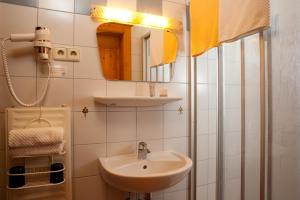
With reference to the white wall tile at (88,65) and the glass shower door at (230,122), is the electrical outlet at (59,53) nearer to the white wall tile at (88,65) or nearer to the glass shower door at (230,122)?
the white wall tile at (88,65)

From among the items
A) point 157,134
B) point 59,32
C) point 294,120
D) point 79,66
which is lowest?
point 157,134

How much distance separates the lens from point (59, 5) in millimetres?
1300

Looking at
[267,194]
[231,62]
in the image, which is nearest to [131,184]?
[267,194]

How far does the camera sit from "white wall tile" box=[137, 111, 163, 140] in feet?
5.04

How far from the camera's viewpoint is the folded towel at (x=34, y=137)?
3.44ft

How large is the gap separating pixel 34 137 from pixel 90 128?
1.20 feet

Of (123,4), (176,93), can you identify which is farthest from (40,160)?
(123,4)

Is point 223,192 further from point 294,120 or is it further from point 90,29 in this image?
point 90,29

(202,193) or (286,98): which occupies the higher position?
(286,98)

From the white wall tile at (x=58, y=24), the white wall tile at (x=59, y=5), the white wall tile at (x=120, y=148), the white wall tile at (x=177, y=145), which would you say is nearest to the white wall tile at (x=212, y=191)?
the white wall tile at (x=177, y=145)

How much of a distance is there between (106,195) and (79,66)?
0.90m

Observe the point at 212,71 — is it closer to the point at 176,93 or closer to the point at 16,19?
the point at 176,93

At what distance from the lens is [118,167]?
1.33 m

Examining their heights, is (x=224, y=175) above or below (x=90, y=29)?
below
